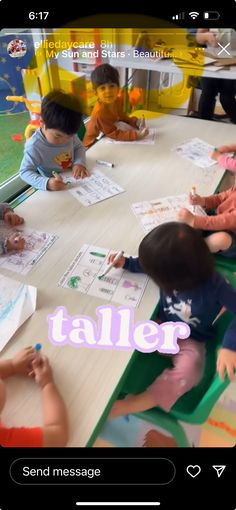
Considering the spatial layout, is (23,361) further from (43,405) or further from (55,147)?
(55,147)

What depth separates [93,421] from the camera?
54cm

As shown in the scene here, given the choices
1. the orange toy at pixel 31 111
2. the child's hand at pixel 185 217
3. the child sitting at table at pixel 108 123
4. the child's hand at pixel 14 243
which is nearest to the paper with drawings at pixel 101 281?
the child's hand at pixel 14 243

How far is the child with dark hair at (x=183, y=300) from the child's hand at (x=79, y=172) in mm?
504

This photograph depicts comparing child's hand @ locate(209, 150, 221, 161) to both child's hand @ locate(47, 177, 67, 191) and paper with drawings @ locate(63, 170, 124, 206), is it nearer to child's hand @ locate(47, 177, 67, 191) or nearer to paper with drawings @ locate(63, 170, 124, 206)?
paper with drawings @ locate(63, 170, 124, 206)

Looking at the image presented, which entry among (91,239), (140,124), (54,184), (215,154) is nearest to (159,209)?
(91,239)

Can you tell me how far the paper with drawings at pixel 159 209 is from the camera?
0.98m

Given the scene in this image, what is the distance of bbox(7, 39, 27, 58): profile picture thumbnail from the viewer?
698mm

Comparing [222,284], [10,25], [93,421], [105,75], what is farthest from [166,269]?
[105,75]

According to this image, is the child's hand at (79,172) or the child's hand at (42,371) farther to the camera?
the child's hand at (79,172)

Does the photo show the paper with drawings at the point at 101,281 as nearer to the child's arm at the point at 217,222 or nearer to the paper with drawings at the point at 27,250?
the paper with drawings at the point at 27,250

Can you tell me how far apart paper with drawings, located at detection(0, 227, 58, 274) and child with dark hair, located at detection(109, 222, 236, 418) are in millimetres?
217
